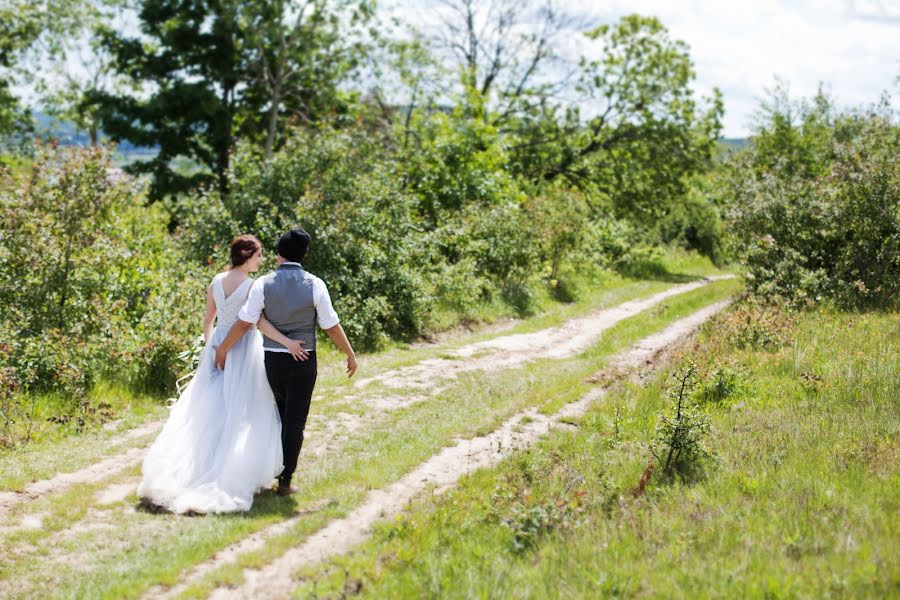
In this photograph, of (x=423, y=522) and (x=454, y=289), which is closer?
(x=423, y=522)

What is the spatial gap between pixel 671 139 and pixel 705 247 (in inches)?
322

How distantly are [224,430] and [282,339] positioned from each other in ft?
3.36

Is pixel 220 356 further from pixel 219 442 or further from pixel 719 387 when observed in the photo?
pixel 719 387

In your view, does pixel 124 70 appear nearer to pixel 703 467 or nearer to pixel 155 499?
pixel 155 499

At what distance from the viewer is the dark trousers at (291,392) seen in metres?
6.62

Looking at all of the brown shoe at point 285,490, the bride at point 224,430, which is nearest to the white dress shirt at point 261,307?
the bride at point 224,430

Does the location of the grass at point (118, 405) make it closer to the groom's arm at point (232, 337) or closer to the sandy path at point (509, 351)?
the sandy path at point (509, 351)

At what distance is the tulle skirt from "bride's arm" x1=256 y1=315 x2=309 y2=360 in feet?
1.58

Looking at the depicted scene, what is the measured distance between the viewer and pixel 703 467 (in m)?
6.80

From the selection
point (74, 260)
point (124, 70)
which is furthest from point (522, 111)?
point (74, 260)

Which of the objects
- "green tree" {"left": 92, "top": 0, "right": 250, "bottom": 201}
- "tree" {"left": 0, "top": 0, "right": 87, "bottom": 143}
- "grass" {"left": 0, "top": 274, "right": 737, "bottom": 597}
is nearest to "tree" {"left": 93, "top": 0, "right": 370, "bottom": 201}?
"green tree" {"left": 92, "top": 0, "right": 250, "bottom": 201}

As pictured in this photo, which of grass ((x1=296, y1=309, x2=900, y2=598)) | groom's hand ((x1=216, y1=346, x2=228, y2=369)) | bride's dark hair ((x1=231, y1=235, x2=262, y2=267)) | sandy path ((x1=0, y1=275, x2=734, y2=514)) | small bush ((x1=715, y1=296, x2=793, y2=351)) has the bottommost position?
sandy path ((x1=0, y1=275, x2=734, y2=514))

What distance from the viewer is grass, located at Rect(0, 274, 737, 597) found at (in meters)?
5.04

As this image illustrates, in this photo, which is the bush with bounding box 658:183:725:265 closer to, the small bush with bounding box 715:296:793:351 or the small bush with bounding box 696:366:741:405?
the small bush with bounding box 715:296:793:351
